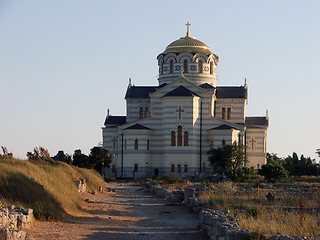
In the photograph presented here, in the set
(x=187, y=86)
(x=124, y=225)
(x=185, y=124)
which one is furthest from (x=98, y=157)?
(x=124, y=225)

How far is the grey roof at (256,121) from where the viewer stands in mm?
63875

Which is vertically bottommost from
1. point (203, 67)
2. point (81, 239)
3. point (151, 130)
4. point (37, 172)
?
point (81, 239)

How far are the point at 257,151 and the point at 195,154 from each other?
30.8 feet

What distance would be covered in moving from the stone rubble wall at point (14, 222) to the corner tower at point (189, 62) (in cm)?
4822

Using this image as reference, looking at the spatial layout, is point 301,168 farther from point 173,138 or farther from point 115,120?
point 115,120

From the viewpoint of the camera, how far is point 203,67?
2462 inches

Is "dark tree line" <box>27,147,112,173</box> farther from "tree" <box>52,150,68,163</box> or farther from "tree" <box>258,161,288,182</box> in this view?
"tree" <box>258,161,288,182</box>

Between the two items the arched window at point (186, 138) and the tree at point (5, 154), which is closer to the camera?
the tree at point (5, 154)

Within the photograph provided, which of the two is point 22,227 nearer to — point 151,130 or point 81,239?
point 81,239

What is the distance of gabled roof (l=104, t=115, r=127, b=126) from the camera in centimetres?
6706

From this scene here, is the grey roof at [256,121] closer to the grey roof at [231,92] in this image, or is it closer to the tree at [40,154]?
the grey roof at [231,92]

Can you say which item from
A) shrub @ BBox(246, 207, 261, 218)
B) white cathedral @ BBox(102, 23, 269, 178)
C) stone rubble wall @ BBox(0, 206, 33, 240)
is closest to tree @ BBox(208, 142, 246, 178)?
white cathedral @ BBox(102, 23, 269, 178)

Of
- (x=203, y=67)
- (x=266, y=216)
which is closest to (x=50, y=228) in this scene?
(x=266, y=216)

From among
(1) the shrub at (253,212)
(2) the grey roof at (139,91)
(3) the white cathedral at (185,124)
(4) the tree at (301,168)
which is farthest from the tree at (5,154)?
(4) the tree at (301,168)
